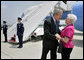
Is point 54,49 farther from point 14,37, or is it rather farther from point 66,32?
point 14,37

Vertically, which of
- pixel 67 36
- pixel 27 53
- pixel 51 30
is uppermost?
pixel 51 30

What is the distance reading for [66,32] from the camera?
14.9 ft

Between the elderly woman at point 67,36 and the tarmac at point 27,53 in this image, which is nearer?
the elderly woman at point 67,36

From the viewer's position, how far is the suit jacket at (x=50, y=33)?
4527mm

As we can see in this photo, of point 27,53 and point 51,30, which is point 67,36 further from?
point 27,53

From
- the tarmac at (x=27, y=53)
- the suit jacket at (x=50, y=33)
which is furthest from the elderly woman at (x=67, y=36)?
the tarmac at (x=27, y=53)

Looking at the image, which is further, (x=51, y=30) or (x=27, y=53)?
(x=27, y=53)

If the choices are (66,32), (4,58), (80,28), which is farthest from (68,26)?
(80,28)

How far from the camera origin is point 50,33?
456 centimetres

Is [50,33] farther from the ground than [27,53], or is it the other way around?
[50,33]

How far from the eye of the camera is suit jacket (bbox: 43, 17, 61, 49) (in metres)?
4.53

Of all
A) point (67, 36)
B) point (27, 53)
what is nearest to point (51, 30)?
point (67, 36)

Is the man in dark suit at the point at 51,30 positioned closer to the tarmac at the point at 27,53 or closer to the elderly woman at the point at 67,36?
the elderly woman at the point at 67,36

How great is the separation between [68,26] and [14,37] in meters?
8.12
